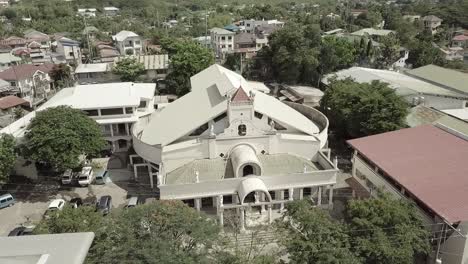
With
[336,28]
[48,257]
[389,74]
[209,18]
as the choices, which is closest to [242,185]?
[48,257]

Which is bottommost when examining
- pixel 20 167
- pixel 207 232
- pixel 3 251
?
pixel 20 167

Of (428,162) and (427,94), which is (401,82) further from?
(428,162)

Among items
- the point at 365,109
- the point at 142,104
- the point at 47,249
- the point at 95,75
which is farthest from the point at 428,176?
the point at 95,75

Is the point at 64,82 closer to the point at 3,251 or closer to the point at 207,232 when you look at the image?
the point at 207,232

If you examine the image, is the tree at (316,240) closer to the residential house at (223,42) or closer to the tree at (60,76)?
the tree at (60,76)

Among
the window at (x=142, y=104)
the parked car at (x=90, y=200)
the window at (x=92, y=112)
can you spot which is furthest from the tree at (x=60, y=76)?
the parked car at (x=90, y=200)
